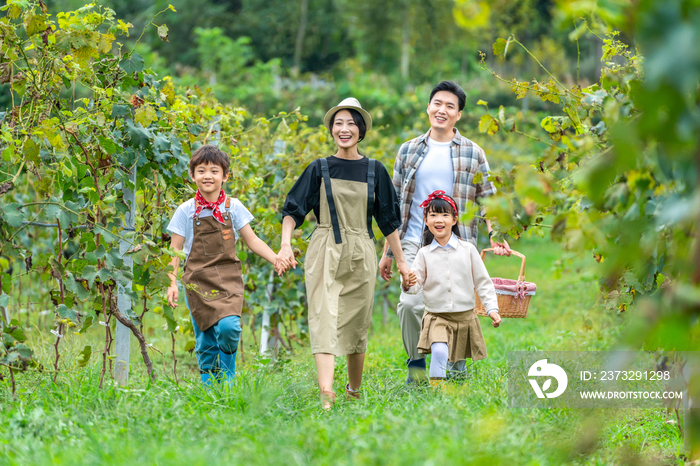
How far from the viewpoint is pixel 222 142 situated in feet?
15.8

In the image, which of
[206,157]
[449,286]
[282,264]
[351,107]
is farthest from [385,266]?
[206,157]

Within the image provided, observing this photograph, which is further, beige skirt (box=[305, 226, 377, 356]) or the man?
the man

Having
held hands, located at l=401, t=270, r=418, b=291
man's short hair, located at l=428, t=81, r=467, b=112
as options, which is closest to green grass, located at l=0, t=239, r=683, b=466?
held hands, located at l=401, t=270, r=418, b=291

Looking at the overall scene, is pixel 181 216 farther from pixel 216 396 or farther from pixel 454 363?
pixel 454 363

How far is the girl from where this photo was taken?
3.93 m

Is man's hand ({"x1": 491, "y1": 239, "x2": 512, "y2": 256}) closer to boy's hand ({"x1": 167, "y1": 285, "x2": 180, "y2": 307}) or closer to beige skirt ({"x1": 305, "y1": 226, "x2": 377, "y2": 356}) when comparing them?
beige skirt ({"x1": 305, "y1": 226, "x2": 377, "y2": 356})

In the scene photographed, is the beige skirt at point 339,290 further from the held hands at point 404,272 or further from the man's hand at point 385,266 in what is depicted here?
the man's hand at point 385,266

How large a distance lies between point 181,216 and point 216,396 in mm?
1054

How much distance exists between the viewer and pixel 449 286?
396cm

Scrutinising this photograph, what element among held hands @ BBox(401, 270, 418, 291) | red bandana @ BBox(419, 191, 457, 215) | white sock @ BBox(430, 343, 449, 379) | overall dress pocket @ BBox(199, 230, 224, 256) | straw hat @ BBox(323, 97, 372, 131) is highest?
straw hat @ BBox(323, 97, 372, 131)

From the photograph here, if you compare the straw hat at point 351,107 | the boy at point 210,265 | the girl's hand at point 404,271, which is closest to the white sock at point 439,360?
the girl's hand at point 404,271

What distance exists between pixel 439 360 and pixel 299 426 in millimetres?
1177

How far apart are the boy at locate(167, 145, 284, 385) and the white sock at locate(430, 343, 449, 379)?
1007mm

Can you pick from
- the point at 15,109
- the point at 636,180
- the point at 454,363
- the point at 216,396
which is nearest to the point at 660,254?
the point at 636,180
